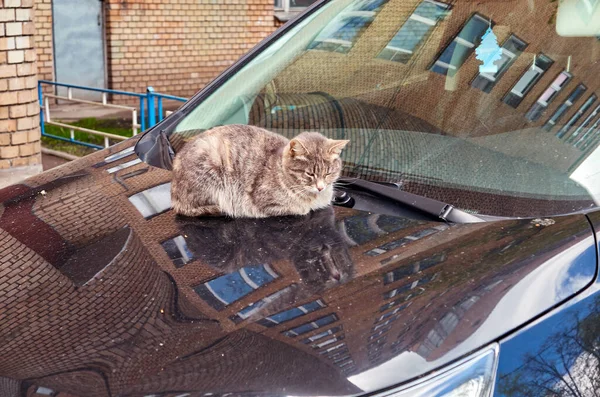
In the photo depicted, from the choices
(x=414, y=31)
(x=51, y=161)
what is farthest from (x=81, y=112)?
(x=414, y=31)

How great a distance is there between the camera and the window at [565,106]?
107 inches

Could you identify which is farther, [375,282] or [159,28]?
[159,28]

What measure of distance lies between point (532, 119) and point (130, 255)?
1.39m

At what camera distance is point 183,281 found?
A: 2.18 metres

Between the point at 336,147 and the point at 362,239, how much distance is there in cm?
55

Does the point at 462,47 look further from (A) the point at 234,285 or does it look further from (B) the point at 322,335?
(B) the point at 322,335

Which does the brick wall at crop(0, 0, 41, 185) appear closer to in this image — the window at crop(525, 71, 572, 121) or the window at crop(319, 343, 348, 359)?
the window at crop(525, 71, 572, 121)

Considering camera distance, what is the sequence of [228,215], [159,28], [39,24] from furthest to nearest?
[159,28], [39,24], [228,215]

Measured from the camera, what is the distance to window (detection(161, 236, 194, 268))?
2291mm

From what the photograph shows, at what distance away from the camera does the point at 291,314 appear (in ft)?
6.51

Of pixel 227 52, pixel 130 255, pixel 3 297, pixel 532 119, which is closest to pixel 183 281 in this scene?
pixel 130 255

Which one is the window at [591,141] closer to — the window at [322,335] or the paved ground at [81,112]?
the window at [322,335]

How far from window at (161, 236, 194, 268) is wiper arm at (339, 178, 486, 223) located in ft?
2.04

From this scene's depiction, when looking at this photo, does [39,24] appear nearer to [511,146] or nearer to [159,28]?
[159,28]
